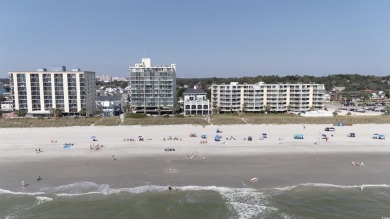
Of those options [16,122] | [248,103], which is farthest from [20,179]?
[248,103]

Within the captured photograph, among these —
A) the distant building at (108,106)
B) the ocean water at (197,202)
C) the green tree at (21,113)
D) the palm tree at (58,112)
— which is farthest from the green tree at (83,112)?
the ocean water at (197,202)

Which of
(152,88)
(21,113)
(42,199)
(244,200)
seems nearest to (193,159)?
(244,200)

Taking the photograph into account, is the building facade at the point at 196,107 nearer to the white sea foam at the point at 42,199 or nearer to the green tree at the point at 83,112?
the green tree at the point at 83,112

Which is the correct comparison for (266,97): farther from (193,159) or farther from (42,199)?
(42,199)

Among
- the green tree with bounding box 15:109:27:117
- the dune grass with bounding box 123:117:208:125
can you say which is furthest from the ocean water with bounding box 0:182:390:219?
the green tree with bounding box 15:109:27:117

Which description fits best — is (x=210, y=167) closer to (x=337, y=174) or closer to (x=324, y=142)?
(x=337, y=174)
